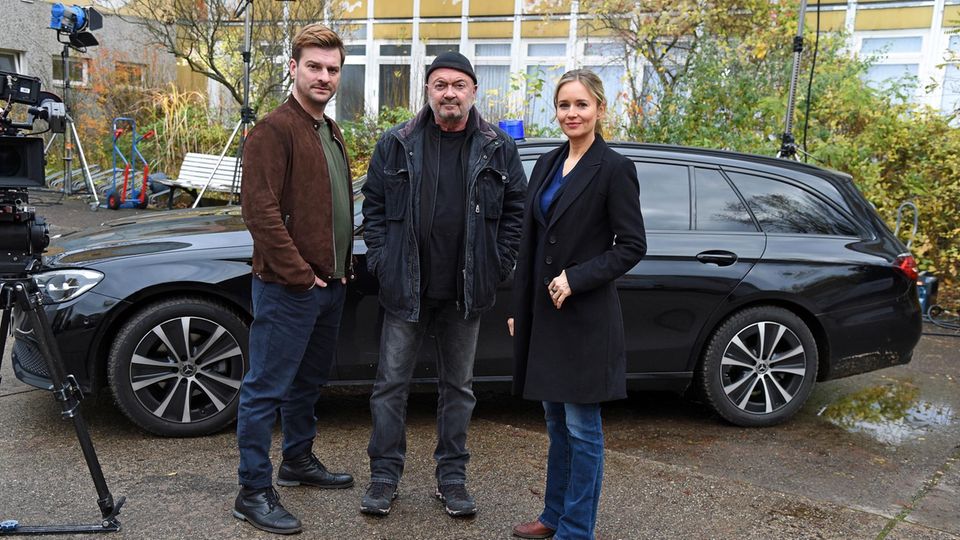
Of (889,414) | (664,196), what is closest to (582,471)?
(664,196)

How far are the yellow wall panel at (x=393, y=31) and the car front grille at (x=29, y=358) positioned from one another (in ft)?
46.9

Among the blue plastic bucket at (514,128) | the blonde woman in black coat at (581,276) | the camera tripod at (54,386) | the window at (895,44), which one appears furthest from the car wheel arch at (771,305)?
the window at (895,44)

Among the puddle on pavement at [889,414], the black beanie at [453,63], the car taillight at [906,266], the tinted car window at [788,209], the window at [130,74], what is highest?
the window at [130,74]

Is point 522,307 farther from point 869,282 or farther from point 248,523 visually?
point 869,282

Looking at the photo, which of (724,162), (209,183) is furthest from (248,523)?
(209,183)

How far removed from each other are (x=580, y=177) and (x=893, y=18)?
13312 millimetres

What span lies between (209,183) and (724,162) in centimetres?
880

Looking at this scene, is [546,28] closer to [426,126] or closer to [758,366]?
[758,366]

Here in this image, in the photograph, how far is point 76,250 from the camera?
4262mm

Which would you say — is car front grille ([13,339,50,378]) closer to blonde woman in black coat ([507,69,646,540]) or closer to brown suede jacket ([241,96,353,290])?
brown suede jacket ([241,96,353,290])

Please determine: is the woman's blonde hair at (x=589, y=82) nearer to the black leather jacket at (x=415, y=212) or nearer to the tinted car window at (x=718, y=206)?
the black leather jacket at (x=415, y=212)

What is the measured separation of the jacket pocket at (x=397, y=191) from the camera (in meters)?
3.32

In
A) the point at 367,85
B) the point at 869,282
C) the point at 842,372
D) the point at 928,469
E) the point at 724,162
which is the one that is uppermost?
the point at 367,85

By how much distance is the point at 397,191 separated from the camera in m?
3.34
